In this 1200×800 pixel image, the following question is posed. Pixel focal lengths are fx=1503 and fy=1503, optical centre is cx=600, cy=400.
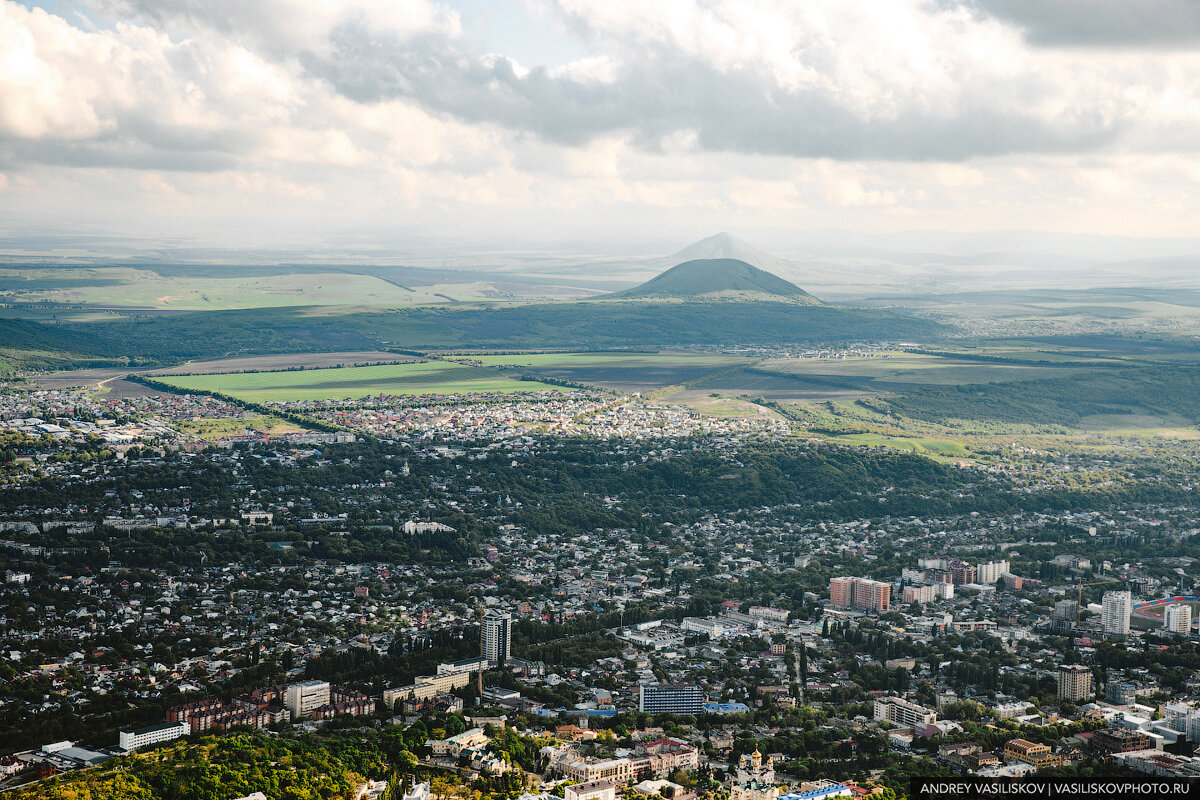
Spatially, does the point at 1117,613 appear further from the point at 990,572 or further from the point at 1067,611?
the point at 990,572

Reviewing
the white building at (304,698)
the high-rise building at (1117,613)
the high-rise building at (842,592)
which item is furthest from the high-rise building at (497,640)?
the high-rise building at (1117,613)

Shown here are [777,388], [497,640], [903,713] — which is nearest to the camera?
[903,713]

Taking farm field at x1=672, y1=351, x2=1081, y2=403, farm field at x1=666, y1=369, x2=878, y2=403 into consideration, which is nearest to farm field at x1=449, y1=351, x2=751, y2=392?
farm field at x1=666, y1=369, x2=878, y2=403

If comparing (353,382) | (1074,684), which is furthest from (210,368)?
(1074,684)

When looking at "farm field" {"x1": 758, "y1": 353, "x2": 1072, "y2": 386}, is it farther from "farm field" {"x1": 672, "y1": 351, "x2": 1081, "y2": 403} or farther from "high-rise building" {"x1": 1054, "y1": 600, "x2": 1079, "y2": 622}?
"high-rise building" {"x1": 1054, "y1": 600, "x2": 1079, "y2": 622}

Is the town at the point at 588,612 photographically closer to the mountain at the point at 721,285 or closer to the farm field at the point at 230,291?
the farm field at the point at 230,291
